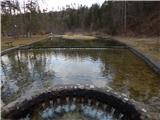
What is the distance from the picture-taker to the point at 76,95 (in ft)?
32.2

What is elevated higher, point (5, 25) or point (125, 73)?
point (5, 25)

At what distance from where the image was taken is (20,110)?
27.4 feet

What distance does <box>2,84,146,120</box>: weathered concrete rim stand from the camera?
316 inches

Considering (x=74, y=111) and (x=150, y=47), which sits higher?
(x=150, y=47)

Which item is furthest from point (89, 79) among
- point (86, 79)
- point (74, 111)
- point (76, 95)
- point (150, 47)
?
point (150, 47)

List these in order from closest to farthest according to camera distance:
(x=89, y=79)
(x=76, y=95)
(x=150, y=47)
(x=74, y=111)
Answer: (x=74, y=111) < (x=76, y=95) < (x=89, y=79) < (x=150, y=47)

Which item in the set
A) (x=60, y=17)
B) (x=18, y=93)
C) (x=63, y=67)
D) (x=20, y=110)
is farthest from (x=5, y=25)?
(x=60, y=17)

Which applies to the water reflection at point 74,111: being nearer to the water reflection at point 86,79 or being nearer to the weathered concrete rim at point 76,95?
the weathered concrete rim at point 76,95

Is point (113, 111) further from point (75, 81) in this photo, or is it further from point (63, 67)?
point (63, 67)

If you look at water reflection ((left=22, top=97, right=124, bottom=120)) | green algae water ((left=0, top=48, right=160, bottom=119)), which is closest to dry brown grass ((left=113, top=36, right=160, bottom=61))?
green algae water ((left=0, top=48, right=160, bottom=119))

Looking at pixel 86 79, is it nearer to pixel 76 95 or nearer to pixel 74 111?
pixel 76 95

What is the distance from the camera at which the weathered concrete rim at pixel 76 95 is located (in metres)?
8.01

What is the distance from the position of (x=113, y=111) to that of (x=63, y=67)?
30.4 ft

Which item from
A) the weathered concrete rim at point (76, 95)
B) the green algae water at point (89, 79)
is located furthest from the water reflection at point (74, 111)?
the green algae water at point (89, 79)
